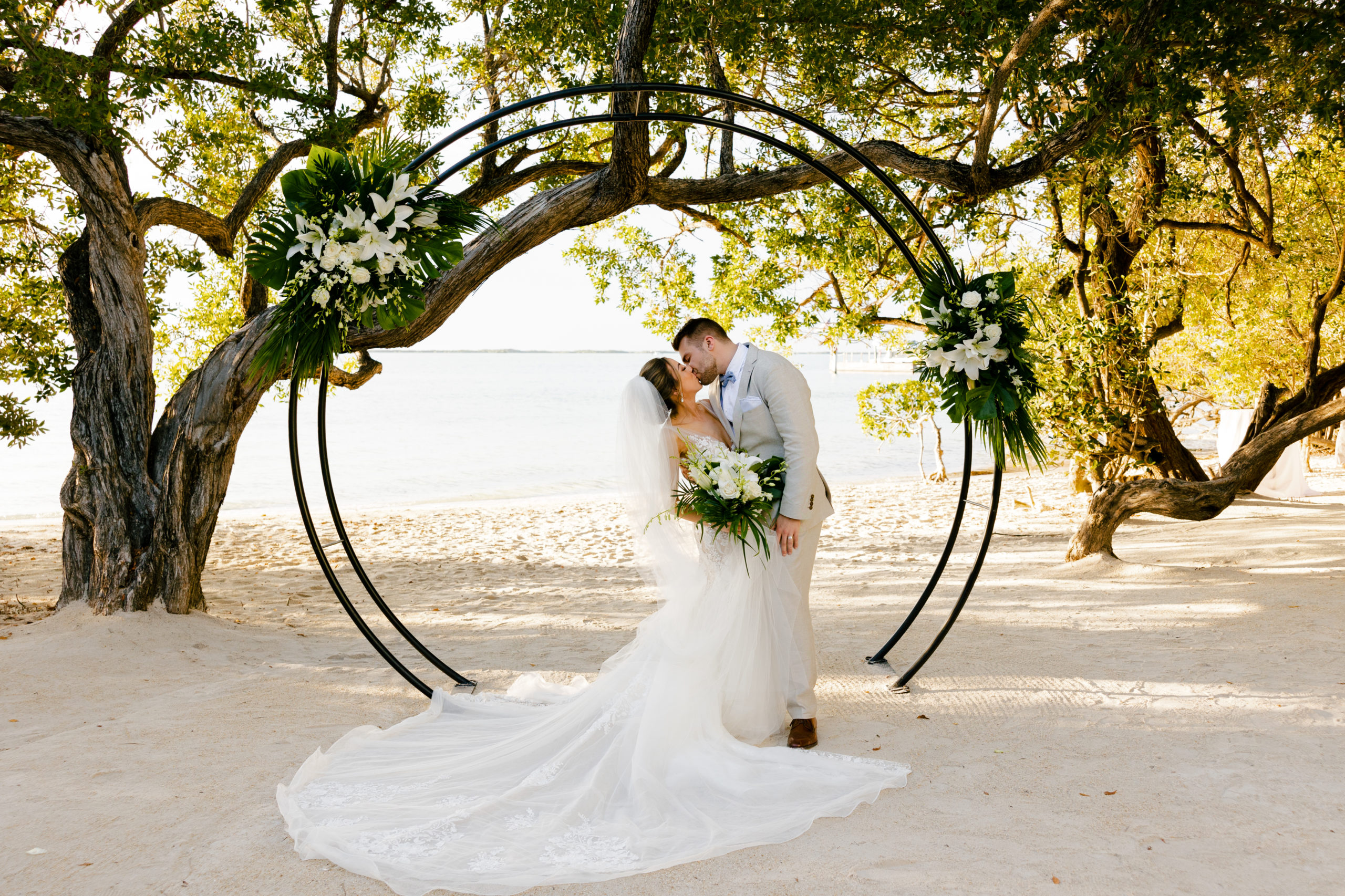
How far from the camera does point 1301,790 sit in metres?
3.39

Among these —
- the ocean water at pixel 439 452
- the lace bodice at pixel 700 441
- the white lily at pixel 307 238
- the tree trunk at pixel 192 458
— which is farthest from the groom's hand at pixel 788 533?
the ocean water at pixel 439 452

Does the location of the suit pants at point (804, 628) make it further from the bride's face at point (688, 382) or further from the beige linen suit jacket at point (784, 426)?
the bride's face at point (688, 382)

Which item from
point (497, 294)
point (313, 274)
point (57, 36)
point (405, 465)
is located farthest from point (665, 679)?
point (497, 294)

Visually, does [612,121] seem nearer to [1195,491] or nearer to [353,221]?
A: [353,221]

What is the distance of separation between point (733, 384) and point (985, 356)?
1303 mm

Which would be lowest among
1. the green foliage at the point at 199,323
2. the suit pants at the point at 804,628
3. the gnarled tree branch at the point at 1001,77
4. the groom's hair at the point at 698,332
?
the suit pants at the point at 804,628

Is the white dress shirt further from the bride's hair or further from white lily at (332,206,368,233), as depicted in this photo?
white lily at (332,206,368,233)

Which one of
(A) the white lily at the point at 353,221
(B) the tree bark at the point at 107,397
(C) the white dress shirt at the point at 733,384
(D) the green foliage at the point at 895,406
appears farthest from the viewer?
(D) the green foliage at the point at 895,406

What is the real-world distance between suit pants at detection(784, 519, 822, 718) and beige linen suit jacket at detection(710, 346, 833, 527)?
75 millimetres

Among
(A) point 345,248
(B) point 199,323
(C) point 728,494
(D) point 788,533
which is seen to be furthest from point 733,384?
(B) point 199,323

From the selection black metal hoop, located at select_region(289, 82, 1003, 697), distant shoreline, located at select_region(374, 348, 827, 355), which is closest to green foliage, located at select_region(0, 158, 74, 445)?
black metal hoop, located at select_region(289, 82, 1003, 697)

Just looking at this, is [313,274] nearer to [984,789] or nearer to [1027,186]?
[984,789]

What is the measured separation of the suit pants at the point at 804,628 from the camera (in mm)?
4117

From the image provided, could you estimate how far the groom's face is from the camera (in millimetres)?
4359
